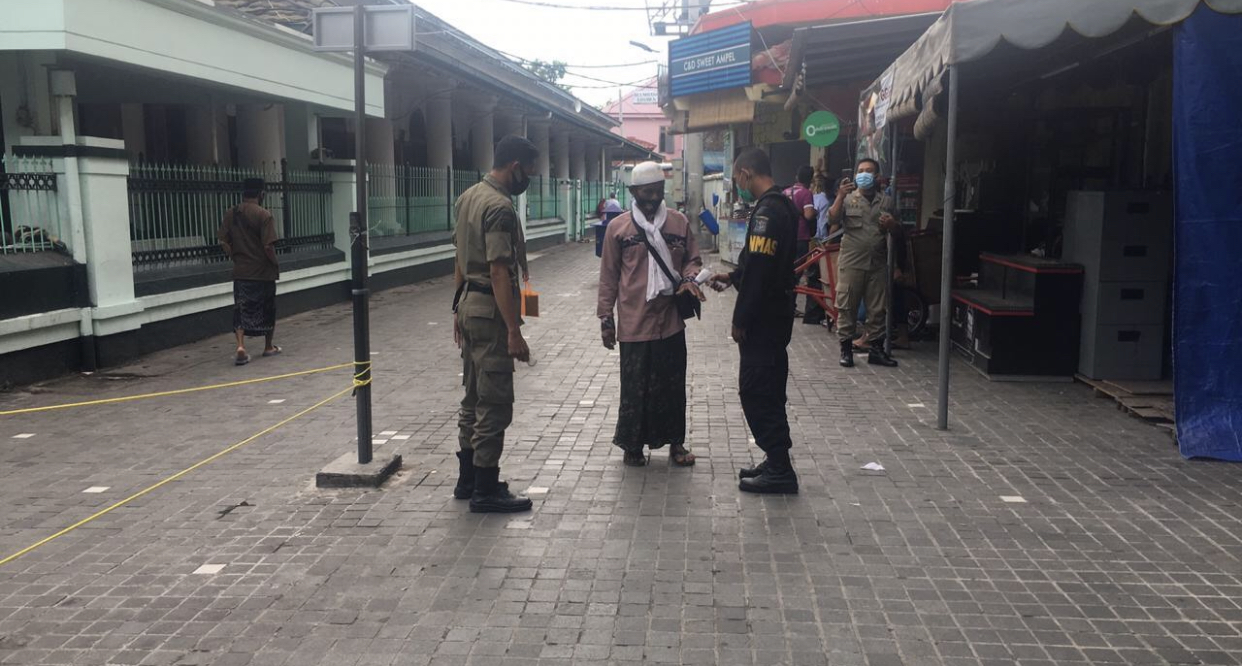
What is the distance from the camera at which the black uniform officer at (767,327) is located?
5605 millimetres

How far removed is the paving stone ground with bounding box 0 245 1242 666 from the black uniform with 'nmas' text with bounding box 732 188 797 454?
43cm

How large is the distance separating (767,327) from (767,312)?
0.28 ft

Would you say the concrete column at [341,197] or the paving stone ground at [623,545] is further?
the concrete column at [341,197]

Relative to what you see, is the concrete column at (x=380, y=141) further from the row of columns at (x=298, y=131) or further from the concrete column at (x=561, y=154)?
the concrete column at (x=561, y=154)

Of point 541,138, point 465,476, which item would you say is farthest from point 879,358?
point 541,138

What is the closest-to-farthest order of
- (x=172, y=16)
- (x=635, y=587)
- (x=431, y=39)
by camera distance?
1. (x=635, y=587)
2. (x=172, y=16)
3. (x=431, y=39)

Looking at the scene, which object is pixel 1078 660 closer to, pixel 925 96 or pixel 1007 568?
pixel 1007 568

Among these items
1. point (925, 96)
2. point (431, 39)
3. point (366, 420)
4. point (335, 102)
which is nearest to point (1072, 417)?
point (925, 96)

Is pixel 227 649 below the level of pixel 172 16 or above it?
below

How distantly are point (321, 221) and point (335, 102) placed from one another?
70.3 inches

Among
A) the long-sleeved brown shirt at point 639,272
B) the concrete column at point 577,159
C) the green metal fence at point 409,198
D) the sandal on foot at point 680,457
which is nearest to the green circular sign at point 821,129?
the long-sleeved brown shirt at point 639,272

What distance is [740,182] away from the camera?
5.96 meters

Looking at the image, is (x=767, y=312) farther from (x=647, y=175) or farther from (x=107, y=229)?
(x=107, y=229)

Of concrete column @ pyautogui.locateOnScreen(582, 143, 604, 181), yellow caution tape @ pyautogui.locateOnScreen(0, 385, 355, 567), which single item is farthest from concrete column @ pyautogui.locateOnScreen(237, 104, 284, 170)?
concrete column @ pyautogui.locateOnScreen(582, 143, 604, 181)
